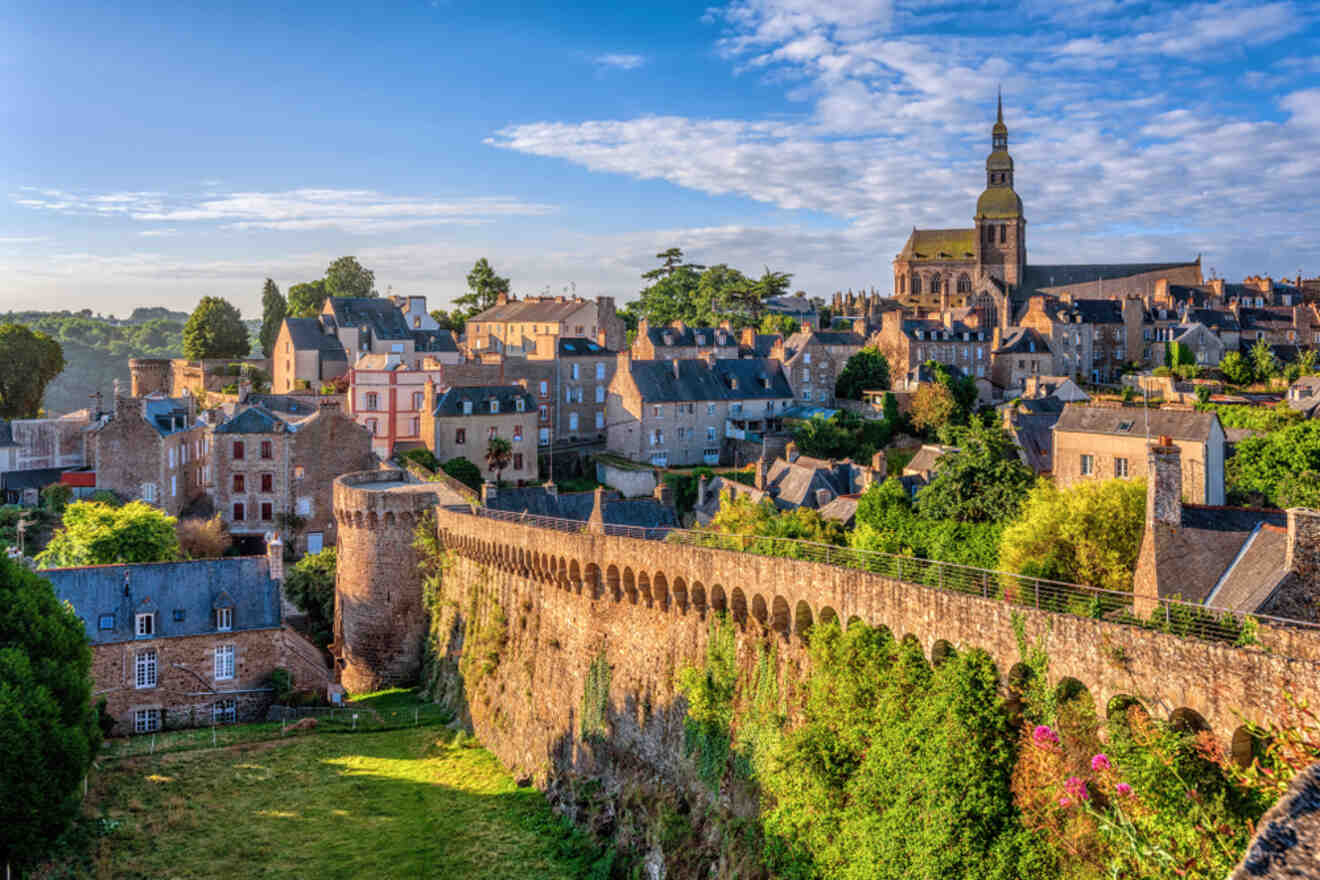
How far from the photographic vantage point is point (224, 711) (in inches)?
1277

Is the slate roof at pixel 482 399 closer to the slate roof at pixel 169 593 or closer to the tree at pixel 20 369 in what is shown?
the slate roof at pixel 169 593

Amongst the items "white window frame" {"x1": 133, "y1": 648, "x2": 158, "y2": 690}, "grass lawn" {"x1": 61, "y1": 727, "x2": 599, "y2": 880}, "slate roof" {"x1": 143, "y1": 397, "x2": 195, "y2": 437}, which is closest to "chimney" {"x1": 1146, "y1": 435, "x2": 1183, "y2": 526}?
"grass lawn" {"x1": 61, "y1": 727, "x2": 599, "y2": 880}

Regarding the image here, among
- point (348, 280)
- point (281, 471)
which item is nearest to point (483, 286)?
point (348, 280)

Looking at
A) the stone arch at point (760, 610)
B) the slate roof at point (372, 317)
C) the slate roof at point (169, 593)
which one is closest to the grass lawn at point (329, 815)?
the slate roof at point (169, 593)

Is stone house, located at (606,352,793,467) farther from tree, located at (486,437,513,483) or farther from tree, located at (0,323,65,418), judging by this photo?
tree, located at (0,323,65,418)

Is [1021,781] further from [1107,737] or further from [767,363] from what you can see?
[767,363]

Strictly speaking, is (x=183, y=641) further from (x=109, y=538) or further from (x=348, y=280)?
(x=348, y=280)

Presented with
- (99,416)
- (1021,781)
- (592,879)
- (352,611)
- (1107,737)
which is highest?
(99,416)

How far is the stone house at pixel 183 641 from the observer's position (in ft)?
103

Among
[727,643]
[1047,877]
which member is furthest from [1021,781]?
[727,643]

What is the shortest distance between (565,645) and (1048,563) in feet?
38.1

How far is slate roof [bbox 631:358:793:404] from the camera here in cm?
5875

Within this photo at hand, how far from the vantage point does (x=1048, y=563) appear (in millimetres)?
23016

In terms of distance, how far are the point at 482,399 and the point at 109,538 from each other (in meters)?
20.6
